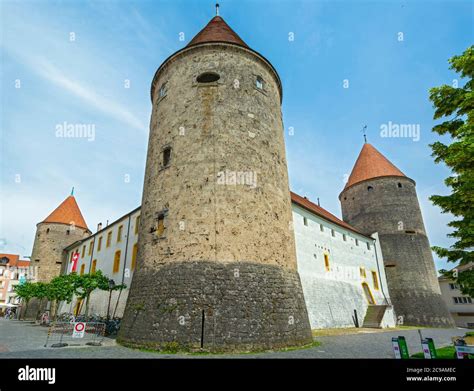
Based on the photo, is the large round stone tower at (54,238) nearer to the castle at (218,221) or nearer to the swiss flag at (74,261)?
the swiss flag at (74,261)

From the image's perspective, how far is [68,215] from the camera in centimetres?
3694

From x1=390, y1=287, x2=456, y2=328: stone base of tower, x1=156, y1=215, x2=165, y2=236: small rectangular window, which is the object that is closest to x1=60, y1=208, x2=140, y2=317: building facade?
x1=156, y1=215, x2=165, y2=236: small rectangular window

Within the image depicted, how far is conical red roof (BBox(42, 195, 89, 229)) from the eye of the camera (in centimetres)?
3594

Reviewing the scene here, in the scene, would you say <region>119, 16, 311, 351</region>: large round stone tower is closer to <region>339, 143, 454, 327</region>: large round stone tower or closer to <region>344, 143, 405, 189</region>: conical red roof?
<region>339, 143, 454, 327</region>: large round stone tower

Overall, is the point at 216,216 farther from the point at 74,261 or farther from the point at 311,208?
the point at 74,261

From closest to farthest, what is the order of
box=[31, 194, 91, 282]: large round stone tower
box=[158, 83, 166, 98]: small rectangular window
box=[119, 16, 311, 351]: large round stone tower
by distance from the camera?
box=[119, 16, 311, 351]: large round stone tower < box=[158, 83, 166, 98]: small rectangular window < box=[31, 194, 91, 282]: large round stone tower

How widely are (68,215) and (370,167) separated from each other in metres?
→ 36.4

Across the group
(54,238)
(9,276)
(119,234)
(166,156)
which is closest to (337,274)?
(166,156)

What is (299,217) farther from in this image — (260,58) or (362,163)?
(362,163)

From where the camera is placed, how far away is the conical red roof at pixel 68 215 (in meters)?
35.9

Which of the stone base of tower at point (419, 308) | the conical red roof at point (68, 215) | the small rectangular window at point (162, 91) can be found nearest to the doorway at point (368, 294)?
the stone base of tower at point (419, 308)

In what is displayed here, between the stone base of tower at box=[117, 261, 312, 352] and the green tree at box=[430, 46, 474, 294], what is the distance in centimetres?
527

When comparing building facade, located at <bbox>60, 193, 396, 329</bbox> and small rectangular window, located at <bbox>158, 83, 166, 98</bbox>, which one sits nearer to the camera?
small rectangular window, located at <bbox>158, 83, 166, 98</bbox>
